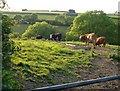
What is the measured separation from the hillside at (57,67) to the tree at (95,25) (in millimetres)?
26421

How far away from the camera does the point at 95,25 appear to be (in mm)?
38969

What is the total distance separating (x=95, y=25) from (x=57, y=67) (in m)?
30.6

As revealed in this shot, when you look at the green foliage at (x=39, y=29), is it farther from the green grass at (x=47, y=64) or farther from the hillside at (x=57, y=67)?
the green grass at (x=47, y=64)

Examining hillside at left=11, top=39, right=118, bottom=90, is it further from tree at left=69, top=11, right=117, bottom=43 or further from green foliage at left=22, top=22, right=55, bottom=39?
green foliage at left=22, top=22, right=55, bottom=39

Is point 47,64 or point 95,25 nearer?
point 47,64

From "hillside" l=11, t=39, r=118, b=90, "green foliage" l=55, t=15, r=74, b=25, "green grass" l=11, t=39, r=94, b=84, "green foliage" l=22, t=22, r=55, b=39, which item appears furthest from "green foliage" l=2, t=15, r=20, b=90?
"green foliage" l=55, t=15, r=74, b=25

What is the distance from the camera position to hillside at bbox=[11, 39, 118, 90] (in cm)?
749

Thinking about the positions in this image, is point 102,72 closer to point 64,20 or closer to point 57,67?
point 57,67

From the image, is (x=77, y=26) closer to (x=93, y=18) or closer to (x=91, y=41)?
(x=93, y=18)

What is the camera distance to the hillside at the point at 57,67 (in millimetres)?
7487

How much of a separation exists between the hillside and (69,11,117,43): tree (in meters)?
26.4

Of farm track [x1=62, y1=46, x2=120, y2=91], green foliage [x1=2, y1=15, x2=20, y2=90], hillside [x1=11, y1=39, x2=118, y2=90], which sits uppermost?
→ green foliage [x1=2, y1=15, x2=20, y2=90]

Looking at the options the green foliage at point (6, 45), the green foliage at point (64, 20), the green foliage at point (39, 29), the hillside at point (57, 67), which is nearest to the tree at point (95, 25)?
the green foliage at point (39, 29)

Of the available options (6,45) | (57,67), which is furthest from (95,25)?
(6,45)
